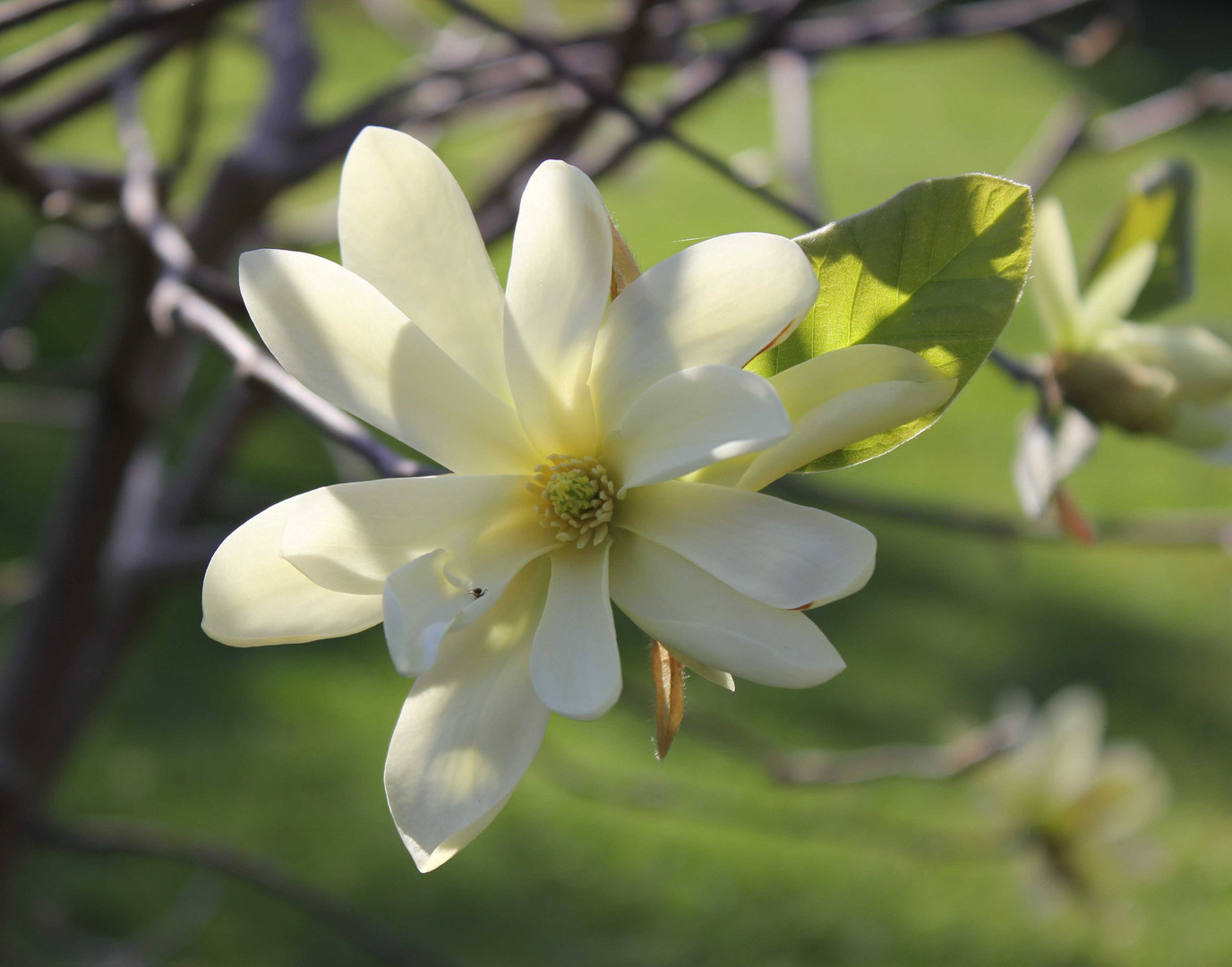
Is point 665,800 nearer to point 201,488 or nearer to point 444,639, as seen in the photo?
point 201,488

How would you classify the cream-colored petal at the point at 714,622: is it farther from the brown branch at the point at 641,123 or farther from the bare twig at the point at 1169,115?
the bare twig at the point at 1169,115

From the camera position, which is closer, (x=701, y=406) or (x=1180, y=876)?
(x=701, y=406)

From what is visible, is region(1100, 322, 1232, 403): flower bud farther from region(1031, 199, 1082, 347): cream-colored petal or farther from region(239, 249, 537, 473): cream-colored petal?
region(239, 249, 537, 473): cream-colored petal

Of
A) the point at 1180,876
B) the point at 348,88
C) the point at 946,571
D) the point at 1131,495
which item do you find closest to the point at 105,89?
the point at 1180,876

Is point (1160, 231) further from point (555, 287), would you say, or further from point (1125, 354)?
point (555, 287)

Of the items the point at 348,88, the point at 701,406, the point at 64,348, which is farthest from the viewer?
the point at 348,88

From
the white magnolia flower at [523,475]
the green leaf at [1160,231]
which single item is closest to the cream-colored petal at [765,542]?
the white magnolia flower at [523,475]

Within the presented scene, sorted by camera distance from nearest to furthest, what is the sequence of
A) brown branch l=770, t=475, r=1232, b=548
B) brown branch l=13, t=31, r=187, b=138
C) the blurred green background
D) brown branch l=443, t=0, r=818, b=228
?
brown branch l=443, t=0, r=818, b=228, brown branch l=770, t=475, r=1232, b=548, brown branch l=13, t=31, r=187, b=138, the blurred green background

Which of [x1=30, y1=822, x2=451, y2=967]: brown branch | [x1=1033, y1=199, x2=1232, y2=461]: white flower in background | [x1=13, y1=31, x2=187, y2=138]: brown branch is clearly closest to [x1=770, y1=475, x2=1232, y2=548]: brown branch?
[x1=1033, y1=199, x2=1232, y2=461]: white flower in background
